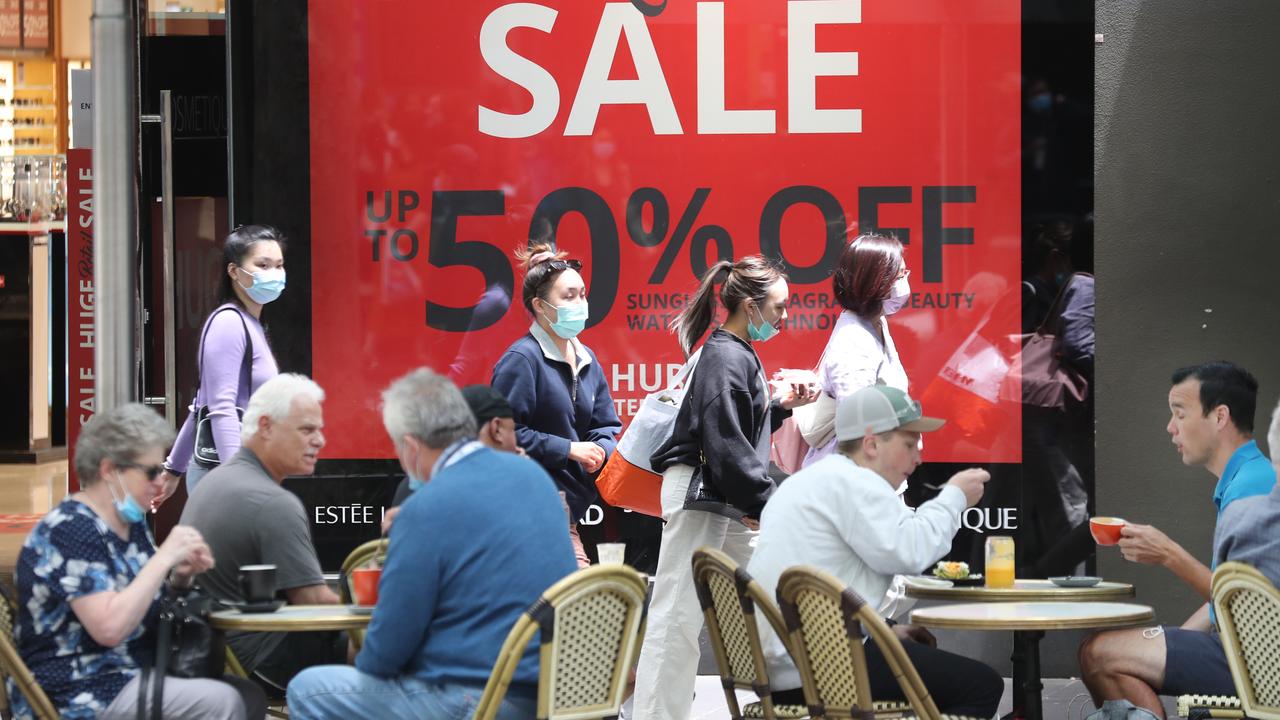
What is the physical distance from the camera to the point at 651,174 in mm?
7598

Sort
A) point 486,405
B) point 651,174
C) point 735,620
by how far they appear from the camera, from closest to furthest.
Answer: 1. point 735,620
2. point 486,405
3. point 651,174

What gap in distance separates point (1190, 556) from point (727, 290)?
209 cm

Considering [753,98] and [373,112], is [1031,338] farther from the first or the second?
[373,112]

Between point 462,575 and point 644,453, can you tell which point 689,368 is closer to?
point 644,453

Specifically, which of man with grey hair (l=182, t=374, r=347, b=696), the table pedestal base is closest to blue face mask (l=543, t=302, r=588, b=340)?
man with grey hair (l=182, t=374, r=347, b=696)

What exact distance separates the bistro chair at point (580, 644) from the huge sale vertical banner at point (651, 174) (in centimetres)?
333

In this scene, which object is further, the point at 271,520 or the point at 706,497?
the point at 706,497

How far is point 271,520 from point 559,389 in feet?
6.45

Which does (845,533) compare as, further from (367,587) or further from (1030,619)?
(367,587)

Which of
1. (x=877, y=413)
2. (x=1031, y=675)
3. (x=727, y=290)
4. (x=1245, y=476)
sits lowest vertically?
(x=1031, y=675)

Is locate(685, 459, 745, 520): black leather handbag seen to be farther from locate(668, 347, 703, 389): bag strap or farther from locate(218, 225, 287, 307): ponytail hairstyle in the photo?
locate(218, 225, 287, 307): ponytail hairstyle

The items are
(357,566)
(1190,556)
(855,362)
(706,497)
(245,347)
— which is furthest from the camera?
(245,347)

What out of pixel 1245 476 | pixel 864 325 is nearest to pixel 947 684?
pixel 1245 476

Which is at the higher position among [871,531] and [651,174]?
[651,174]
